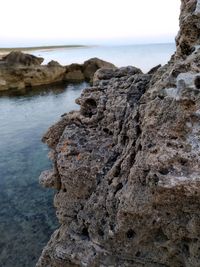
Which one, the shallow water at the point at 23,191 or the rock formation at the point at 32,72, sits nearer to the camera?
the shallow water at the point at 23,191

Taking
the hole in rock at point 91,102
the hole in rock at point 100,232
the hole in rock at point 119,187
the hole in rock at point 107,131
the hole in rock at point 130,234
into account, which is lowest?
the hole in rock at point 100,232

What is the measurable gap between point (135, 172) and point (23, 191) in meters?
10.9

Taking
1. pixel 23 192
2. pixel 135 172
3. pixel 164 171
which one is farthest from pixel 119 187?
pixel 23 192

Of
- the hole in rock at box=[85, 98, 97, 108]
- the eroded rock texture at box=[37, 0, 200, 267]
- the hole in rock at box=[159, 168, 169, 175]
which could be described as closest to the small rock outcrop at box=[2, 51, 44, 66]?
the hole in rock at box=[85, 98, 97, 108]

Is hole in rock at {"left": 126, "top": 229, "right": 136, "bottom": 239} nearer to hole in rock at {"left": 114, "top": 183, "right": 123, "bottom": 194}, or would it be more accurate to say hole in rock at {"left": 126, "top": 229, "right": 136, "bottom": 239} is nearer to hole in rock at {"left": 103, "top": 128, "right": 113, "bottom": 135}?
hole in rock at {"left": 114, "top": 183, "right": 123, "bottom": 194}

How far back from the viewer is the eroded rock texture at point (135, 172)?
16.4 feet

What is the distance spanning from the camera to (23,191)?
1517 centimetres

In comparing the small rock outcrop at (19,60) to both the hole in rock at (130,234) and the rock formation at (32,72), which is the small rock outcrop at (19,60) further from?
the hole in rock at (130,234)

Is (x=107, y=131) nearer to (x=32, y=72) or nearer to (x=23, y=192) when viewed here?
(x=23, y=192)

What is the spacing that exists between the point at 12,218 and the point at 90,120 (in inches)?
289

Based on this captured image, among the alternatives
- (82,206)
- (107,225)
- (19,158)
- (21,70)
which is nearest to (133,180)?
(107,225)

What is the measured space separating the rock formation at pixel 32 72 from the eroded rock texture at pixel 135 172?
44757mm


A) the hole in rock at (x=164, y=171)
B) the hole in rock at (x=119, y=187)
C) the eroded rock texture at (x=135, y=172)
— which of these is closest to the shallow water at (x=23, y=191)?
the eroded rock texture at (x=135, y=172)

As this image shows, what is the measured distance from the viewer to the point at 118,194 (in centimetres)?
571
